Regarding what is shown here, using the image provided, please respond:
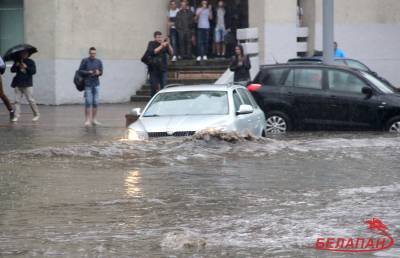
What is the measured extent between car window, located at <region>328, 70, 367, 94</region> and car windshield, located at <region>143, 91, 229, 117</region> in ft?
14.5

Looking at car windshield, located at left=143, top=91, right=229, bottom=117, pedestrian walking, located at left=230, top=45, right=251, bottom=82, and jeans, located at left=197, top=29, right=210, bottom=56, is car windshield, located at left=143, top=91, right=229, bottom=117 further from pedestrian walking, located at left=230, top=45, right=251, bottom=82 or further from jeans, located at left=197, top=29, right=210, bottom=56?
jeans, located at left=197, top=29, right=210, bottom=56

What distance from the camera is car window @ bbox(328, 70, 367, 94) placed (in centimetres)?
2058

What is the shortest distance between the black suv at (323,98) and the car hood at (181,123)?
480cm

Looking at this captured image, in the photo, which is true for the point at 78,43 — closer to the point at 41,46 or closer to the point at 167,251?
the point at 41,46

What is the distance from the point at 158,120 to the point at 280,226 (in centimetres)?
665

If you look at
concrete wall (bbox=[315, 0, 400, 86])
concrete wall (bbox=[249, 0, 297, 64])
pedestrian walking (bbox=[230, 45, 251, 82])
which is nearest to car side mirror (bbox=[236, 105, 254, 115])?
pedestrian walking (bbox=[230, 45, 251, 82])

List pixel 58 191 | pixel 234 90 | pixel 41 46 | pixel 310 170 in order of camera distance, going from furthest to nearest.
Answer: pixel 41 46 → pixel 234 90 → pixel 310 170 → pixel 58 191

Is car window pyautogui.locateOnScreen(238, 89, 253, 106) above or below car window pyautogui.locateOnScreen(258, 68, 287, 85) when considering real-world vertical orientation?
below

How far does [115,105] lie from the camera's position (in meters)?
29.6

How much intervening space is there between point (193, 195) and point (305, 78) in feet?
31.6

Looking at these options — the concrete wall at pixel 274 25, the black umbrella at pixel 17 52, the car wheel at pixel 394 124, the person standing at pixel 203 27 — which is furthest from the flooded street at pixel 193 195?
the person standing at pixel 203 27

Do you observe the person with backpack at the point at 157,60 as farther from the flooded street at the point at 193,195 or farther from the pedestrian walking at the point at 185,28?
the pedestrian walking at the point at 185,28

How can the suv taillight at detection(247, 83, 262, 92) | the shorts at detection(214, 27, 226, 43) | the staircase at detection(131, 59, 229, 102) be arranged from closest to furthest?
the suv taillight at detection(247, 83, 262, 92) < the staircase at detection(131, 59, 229, 102) < the shorts at detection(214, 27, 226, 43)

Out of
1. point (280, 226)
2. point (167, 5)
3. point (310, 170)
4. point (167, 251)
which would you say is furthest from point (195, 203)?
point (167, 5)
